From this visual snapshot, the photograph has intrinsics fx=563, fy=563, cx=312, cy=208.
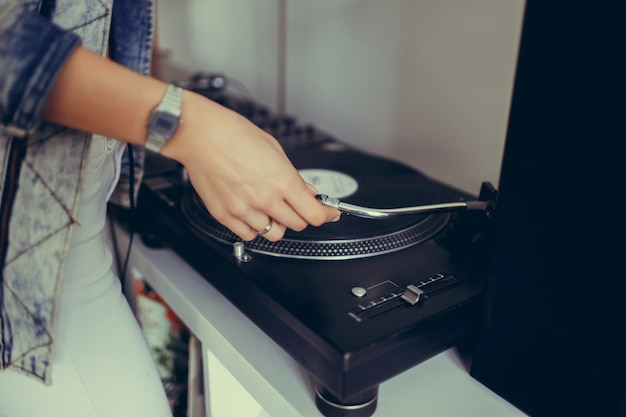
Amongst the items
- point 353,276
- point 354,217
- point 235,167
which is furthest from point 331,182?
point 235,167

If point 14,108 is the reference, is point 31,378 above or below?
below

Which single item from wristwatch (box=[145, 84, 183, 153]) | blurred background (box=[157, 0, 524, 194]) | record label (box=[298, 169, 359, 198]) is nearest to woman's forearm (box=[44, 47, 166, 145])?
wristwatch (box=[145, 84, 183, 153])

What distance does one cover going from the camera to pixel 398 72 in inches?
49.3

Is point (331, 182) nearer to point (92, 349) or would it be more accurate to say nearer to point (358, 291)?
point (358, 291)

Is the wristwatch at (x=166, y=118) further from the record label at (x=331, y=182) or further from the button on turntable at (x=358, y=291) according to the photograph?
the record label at (x=331, y=182)

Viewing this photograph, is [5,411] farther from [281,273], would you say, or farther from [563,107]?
[563,107]

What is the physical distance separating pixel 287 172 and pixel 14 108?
237 millimetres

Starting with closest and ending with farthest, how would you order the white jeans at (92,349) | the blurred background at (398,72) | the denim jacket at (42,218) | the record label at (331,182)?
the denim jacket at (42,218), the white jeans at (92,349), the record label at (331,182), the blurred background at (398,72)

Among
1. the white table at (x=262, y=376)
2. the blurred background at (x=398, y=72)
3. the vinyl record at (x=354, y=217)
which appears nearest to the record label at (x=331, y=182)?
the vinyl record at (x=354, y=217)

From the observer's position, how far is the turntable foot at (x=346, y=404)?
0.59 meters

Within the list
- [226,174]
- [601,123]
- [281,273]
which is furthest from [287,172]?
[601,123]

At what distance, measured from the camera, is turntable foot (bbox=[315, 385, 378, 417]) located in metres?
0.59

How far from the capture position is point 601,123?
0.48 meters

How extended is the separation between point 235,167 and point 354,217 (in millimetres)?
285
